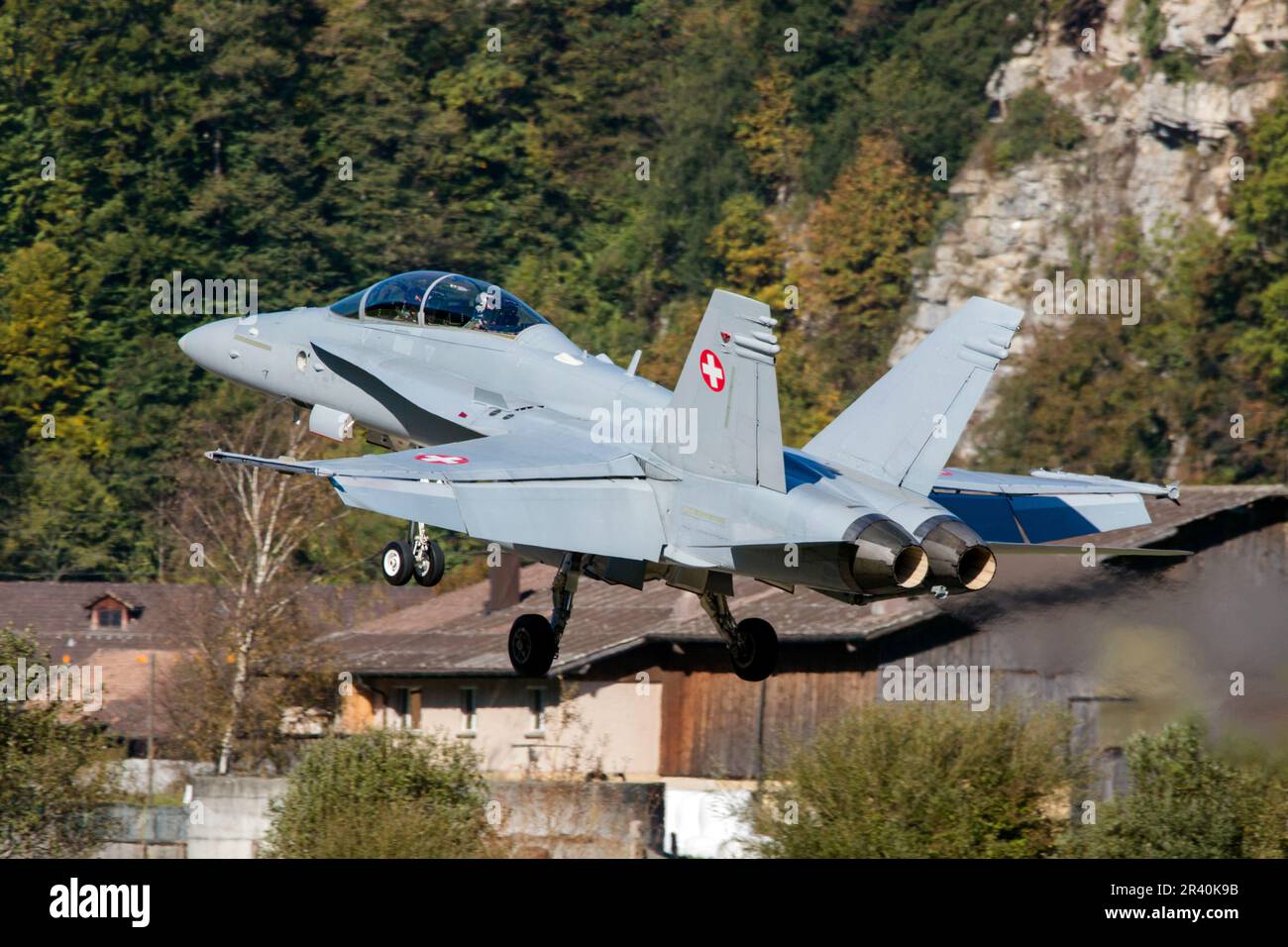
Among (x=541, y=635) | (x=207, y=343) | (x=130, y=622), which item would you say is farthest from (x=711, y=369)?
(x=130, y=622)

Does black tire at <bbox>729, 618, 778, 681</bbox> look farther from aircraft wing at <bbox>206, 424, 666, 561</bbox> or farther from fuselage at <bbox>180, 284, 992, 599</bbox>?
aircraft wing at <bbox>206, 424, 666, 561</bbox>

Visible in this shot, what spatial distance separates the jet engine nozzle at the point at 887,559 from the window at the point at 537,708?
83.3 feet

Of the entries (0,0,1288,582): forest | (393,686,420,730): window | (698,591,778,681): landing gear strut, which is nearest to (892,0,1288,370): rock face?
(0,0,1288,582): forest

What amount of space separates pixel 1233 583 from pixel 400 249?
61.6 metres

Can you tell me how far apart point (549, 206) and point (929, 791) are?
66.4 metres

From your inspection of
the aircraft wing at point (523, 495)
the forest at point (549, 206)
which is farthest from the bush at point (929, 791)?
the forest at point (549, 206)

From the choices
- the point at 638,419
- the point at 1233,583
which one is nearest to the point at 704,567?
the point at 638,419

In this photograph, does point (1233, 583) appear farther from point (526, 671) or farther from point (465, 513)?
point (465, 513)

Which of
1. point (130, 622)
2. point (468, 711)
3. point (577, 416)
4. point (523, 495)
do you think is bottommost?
point (468, 711)

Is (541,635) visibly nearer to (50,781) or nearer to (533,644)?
(533,644)

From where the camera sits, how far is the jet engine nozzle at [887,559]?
56.6ft

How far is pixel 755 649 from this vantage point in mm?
20234

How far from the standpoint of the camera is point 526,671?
2025cm
